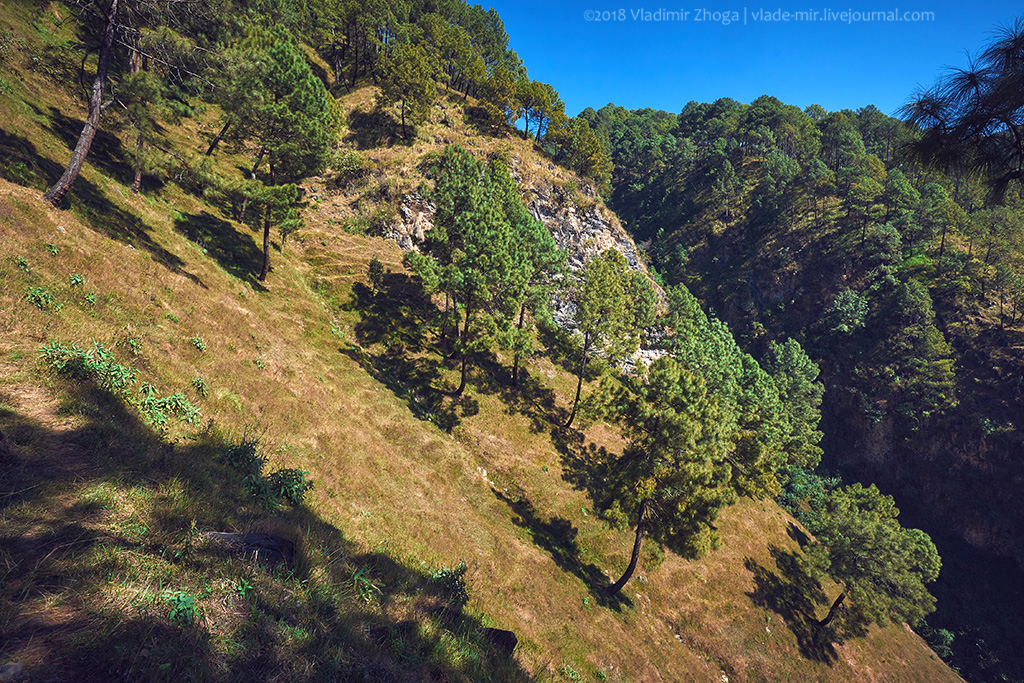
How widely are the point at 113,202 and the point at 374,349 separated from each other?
16430 millimetres

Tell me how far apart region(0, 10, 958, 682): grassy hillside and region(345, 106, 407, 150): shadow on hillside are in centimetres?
1659

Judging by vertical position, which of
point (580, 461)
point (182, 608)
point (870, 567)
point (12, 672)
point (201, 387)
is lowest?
point (580, 461)

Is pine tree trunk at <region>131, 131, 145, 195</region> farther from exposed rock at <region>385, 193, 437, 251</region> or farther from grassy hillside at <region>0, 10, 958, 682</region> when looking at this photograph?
exposed rock at <region>385, 193, 437, 251</region>

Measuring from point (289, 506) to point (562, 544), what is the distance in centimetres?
1919

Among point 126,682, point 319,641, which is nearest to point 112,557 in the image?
point 126,682

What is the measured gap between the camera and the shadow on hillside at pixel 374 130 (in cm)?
5269

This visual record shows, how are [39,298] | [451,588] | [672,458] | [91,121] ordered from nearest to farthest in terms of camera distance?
1. [451,588]
2. [39,298]
3. [91,121]
4. [672,458]

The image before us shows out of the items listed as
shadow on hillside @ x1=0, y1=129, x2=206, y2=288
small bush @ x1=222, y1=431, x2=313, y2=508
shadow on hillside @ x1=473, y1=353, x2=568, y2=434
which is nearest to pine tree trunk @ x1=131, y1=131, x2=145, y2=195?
shadow on hillside @ x1=0, y1=129, x2=206, y2=288

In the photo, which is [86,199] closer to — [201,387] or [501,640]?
[201,387]

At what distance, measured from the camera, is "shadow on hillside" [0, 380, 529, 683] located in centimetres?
368

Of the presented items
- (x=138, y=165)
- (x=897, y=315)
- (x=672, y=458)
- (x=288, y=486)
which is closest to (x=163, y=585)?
(x=288, y=486)

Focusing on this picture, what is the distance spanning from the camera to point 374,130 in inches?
2137

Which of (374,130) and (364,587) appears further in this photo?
(374,130)

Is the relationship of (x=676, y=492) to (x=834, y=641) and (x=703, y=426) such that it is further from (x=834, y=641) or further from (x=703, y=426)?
(x=834, y=641)
